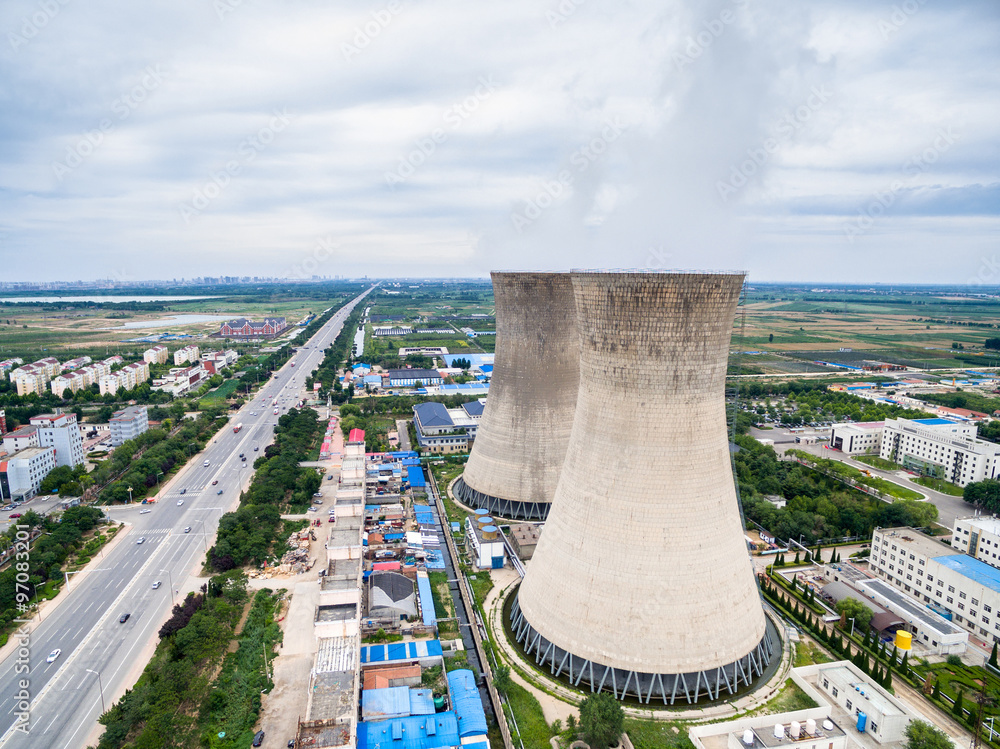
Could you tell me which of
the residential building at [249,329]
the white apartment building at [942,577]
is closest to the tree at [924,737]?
the white apartment building at [942,577]

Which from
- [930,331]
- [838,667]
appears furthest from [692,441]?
[930,331]

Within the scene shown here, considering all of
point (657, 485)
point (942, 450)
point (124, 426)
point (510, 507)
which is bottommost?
point (510, 507)

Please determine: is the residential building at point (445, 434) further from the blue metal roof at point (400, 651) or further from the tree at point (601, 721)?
the tree at point (601, 721)

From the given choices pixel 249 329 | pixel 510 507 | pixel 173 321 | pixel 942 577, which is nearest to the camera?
pixel 942 577

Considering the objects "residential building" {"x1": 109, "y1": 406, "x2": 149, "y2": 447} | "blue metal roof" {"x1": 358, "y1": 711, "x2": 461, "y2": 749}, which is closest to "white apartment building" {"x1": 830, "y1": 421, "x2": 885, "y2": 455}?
"blue metal roof" {"x1": 358, "y1": 711, "x2": 461, "y2": 749}

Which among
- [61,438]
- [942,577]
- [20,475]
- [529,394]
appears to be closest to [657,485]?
[529,394]

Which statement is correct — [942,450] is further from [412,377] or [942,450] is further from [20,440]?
[20,440]
